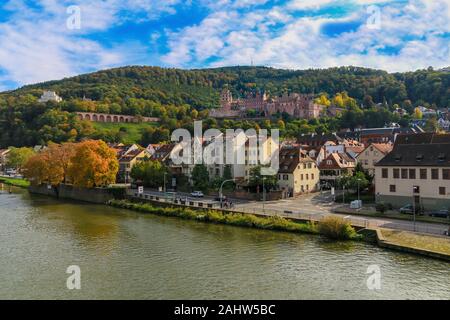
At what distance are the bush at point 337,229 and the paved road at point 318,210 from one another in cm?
256

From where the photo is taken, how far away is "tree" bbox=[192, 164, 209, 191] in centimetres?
5188

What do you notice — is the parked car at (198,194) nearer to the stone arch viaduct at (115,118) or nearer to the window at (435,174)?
the window at (435,174)

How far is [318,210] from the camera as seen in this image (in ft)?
121

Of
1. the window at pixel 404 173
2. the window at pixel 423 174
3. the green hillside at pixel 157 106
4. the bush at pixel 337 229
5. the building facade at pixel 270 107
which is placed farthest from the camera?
the building facade at pixel 270 107

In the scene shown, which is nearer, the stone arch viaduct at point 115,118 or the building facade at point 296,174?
the building facade at point 296,174

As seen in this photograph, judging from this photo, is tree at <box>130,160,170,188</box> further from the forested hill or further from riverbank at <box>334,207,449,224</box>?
the forested hill

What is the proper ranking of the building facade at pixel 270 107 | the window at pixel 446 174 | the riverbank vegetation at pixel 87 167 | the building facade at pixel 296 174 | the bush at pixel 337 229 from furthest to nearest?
the building facade at pixel 270 107
the riverbank vegetation at pixel 87 167
the building facade at pixel 296 174
the window at pixel 446 174
the bush at pixel 337 229

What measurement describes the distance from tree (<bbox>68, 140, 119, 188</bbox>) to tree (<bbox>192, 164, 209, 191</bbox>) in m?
10.5

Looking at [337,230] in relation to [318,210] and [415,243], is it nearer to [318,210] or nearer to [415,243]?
[415,243]

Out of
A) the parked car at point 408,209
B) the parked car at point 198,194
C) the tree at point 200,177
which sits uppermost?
the tree at point 200,177

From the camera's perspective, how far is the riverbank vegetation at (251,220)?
28359mm

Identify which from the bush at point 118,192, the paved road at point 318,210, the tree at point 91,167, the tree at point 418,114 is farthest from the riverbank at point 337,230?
the tree at point 418,114
